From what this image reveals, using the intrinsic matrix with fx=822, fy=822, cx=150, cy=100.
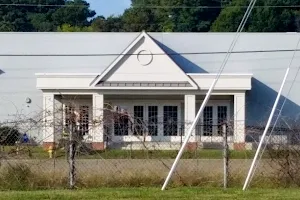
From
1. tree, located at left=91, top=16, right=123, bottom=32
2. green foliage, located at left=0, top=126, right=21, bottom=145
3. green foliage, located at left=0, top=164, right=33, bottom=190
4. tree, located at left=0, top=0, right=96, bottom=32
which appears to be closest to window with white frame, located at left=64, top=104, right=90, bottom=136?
green foliage, located at left=0, top=126, right=21, bottom=145

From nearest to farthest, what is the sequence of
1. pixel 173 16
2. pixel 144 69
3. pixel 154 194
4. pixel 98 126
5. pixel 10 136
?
pixel 154 194
pixel 10 136
pixel 98 126
pixel 144 69
pixel 173 16

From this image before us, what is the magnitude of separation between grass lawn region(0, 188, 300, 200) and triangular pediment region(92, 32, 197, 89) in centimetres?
2318

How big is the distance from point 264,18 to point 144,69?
174 ft

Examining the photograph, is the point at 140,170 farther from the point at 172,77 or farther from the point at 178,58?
the point at 178,58

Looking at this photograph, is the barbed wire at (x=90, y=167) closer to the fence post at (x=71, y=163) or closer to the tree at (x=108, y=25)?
the fence post at (x=71, y=163)

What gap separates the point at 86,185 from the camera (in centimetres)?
1709

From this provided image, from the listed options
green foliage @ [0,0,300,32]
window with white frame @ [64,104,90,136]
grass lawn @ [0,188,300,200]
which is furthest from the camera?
green foliage @ [0,0,300,32]

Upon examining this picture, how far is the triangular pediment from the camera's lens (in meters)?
39.3

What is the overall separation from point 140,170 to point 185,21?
293ft

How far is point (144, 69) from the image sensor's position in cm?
3991

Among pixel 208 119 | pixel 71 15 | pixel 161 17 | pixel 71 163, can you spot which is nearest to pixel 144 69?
pixel 208 119

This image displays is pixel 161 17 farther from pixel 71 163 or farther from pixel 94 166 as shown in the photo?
pixel 71 163

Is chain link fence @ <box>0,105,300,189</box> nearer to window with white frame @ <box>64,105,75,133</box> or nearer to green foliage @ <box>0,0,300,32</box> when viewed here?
window with white frame @ <box>64,105,75,133</box>

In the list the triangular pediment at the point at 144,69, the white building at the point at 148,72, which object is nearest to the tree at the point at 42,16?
the white building at the point at 148,72
